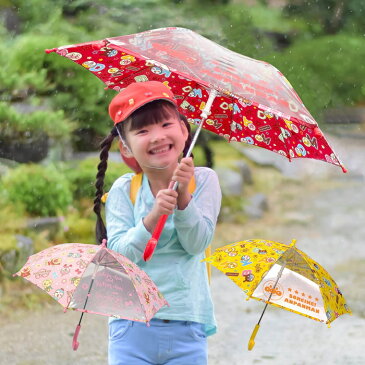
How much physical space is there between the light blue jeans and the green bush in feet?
13.1

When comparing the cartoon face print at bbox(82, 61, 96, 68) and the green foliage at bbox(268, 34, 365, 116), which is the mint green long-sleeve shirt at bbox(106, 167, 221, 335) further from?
the green foliage at bbox(268, 34, 365, 116)

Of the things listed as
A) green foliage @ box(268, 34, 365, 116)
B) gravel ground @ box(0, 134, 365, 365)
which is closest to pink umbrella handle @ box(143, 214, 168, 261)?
gravel ground @ box(0, 134, 365, 365)

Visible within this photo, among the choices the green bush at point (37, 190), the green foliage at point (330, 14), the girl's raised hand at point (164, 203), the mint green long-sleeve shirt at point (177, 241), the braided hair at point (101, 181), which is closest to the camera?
the girl's raised hand at point (164, 203)

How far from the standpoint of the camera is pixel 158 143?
7.52 feet

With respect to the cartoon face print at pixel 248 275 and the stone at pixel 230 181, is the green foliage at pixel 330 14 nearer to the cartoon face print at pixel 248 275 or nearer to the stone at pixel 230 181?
the stone at pixel 230 181

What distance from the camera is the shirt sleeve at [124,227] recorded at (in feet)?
7.47

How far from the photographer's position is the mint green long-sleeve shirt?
7.52 feet

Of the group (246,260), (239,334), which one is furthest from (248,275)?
(239,334)

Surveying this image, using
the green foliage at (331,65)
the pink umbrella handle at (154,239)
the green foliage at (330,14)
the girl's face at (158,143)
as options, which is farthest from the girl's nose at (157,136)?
the green foliage at (330,14)

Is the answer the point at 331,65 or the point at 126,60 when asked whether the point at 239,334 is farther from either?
the point at 331,65

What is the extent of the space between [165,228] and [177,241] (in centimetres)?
5

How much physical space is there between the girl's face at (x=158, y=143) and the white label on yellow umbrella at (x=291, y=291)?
20.0 inches

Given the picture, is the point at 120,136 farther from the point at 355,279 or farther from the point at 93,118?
the point at 93,118

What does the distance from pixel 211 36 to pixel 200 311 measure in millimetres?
5916
